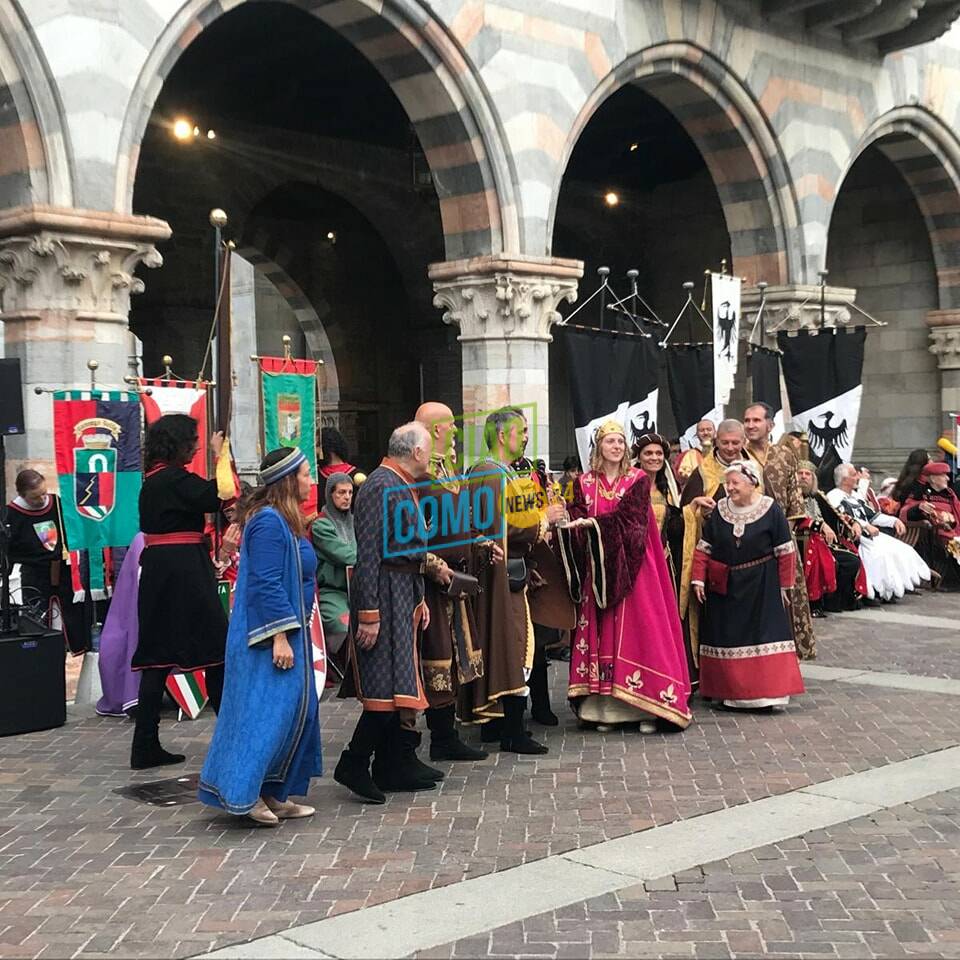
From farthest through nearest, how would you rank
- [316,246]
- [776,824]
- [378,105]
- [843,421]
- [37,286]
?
1. [316,246]
2. [378,105]
3. [843,421]
4. [37,286]
5. [776,824]

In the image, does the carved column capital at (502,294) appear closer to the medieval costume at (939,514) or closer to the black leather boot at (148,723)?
the medieval costume at (939,514)

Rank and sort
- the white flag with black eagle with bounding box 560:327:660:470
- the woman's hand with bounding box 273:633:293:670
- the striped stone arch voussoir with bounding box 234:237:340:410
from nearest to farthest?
the woman's hand with bounding box 273:633:293:670 → the white flag with black eagle with bounding box 560:327:660:470 → the striped stone arch voussoir with bounding box 234:237:340:410

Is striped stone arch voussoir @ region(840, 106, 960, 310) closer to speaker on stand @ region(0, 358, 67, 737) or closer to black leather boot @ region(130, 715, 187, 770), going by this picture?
speaker on stand @ region(0, 358, 67, 737)

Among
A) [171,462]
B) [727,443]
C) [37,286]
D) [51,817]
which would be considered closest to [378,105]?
[37,286]

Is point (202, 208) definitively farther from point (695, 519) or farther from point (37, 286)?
point (695, 519)

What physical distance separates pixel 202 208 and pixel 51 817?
1148 cm

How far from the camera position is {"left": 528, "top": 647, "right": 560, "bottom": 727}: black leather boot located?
712 cm

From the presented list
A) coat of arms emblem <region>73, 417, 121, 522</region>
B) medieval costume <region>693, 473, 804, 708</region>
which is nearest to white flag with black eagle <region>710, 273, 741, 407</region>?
medieval costume <region>693, 473, 804, 708</region>

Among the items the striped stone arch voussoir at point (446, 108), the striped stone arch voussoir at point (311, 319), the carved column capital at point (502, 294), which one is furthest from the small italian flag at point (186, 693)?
the striped stone arch voussoir at point (311, 319)

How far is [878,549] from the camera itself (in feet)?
40.3

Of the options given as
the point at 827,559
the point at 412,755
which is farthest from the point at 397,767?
the point at 827,559

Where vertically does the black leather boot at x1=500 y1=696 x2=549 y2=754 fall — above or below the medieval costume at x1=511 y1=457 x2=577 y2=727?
below

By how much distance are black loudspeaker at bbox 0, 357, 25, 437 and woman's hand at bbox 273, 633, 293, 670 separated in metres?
2.75

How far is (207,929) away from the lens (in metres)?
4.04
